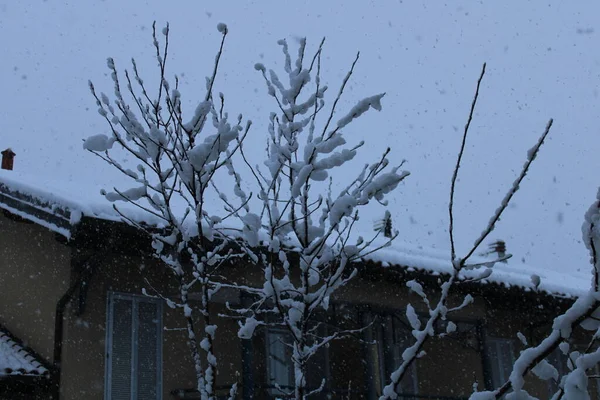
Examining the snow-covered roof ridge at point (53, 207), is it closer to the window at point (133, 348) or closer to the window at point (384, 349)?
the window at point (133, 348)

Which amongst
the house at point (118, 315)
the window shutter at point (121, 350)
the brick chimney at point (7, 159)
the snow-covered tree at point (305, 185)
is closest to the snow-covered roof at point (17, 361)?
the house at point (118, 315)

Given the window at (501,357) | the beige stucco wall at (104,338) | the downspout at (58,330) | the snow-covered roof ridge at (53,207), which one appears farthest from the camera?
the window at (501,357)

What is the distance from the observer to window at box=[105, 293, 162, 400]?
301 inches

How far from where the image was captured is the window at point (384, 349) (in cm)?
869

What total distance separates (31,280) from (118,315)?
134 cm

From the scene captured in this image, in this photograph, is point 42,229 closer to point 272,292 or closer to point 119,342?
point 119,342

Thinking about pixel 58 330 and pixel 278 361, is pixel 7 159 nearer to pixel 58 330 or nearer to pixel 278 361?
pixel 58 330

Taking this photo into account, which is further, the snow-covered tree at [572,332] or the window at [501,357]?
the window at [501,357]

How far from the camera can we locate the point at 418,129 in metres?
126

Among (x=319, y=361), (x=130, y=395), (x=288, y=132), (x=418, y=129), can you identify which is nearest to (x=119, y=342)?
(x=130, y=395)

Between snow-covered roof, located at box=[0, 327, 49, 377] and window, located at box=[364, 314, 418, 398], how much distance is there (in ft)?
12.1

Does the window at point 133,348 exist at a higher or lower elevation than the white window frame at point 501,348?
higher

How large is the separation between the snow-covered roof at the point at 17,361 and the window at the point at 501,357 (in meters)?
7.36

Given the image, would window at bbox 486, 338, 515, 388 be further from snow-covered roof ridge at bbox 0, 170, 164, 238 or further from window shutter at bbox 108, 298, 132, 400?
snow-covered roof ridge at bbox 0, 170, 164, 238
